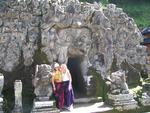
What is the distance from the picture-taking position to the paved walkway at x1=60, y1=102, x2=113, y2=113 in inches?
498

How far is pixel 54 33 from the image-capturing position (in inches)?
537

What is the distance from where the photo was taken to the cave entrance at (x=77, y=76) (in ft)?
47.3

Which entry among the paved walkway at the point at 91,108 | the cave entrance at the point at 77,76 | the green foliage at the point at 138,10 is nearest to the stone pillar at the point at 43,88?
the paved walkway at the point at 91,108

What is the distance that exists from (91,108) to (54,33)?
303 centimetres

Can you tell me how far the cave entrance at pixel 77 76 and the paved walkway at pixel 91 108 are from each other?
75cm

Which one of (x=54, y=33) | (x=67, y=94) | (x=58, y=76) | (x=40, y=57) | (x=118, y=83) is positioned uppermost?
(x=54, y=33)

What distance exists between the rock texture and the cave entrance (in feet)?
1.70

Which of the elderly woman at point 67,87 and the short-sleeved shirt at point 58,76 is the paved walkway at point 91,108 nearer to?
the elderly woman at point 67,87

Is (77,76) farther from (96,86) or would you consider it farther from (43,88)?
(43,88)

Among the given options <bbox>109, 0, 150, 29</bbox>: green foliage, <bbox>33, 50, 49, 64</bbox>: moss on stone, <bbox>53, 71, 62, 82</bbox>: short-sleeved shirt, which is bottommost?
<bbox>53, 71, 62, 82</bbox>: short-sleeved shirt

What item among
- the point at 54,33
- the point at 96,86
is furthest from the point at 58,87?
the point at 54,33

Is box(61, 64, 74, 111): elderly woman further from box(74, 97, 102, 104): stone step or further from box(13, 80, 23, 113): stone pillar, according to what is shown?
box(13, 80, 23, 113): stone pillar

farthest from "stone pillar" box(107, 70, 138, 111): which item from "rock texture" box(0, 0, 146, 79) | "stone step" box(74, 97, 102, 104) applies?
"rock texture" box(0, 0, 146, 79)

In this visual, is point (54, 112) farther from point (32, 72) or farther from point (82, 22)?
point (82, 22)
